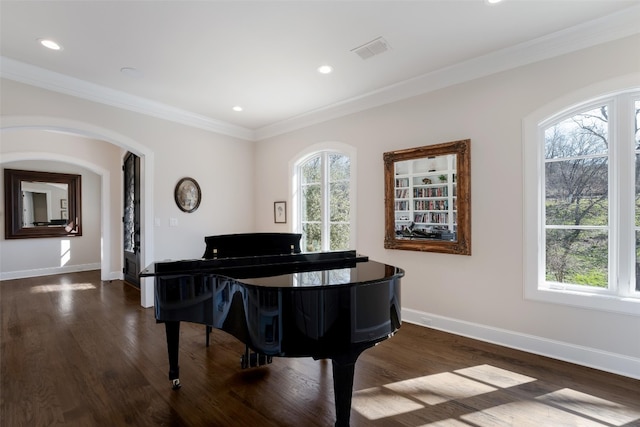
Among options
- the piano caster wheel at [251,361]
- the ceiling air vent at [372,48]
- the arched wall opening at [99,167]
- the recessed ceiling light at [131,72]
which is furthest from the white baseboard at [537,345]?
the recessed ceiling light at [131,72]

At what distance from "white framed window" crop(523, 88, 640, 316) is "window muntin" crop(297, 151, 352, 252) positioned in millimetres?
2261

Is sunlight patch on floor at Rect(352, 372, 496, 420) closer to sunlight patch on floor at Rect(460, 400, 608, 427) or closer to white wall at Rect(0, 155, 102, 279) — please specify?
sunlight patch on floor at Rect(460, 400, 608, 427)

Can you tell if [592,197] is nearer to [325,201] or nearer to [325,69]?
[325,69]

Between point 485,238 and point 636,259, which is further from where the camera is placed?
point 485,238

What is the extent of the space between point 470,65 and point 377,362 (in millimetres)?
3208

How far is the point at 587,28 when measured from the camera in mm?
2656

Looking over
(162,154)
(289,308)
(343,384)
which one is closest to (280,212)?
(162,154)

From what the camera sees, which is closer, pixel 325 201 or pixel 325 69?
pixel 325 69

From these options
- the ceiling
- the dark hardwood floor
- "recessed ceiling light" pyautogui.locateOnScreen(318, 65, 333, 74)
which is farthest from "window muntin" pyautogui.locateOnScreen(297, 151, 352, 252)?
the dark hardwood floor

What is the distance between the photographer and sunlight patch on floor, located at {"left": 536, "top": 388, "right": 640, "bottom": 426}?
2014mm

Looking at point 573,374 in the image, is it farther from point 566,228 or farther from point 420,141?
point 420,141

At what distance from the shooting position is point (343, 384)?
173 cm

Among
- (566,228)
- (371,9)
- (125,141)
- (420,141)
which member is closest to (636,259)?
(566,228)

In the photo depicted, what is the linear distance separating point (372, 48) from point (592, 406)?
339cm
